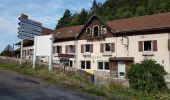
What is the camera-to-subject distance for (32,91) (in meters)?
14.0

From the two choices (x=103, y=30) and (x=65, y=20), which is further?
(x=65, y=20)

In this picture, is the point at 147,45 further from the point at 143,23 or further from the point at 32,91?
the point at 32,91

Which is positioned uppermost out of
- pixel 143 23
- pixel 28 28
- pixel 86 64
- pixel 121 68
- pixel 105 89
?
pixel 143 23

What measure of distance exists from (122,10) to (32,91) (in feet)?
266

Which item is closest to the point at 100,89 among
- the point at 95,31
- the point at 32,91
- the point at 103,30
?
the point at 32,91

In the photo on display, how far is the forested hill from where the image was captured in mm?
75062

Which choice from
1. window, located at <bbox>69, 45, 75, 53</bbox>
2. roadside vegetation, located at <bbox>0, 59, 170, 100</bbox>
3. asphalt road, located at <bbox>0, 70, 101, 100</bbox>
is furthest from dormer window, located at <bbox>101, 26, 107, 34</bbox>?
asphalt road, located at <bbox>0, 70, 101, 100</bbox>

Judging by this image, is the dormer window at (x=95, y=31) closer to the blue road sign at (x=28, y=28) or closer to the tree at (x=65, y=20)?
the blue road sign at (x=28, y=28)

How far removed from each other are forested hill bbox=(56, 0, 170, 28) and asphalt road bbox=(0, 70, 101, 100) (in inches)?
1981

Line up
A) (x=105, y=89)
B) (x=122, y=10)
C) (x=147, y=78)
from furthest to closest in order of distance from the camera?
1. (x=122, y=10)
2. (x=147, y=78)
3. (x=105, y=89)

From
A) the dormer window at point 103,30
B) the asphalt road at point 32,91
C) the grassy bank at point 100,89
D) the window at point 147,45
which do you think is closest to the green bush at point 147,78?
the grassy bank at point 100,89

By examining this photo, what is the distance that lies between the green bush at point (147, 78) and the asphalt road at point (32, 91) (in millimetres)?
4600

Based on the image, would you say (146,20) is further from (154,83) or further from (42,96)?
(42,96)

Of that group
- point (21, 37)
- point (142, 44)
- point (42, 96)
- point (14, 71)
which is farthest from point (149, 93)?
point (142, 44)
